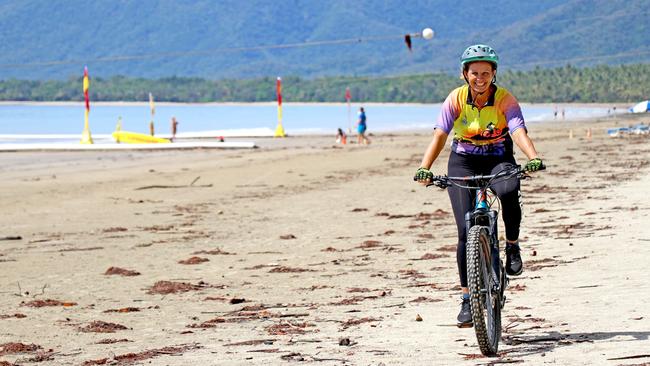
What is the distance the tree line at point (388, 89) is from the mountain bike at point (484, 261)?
107m

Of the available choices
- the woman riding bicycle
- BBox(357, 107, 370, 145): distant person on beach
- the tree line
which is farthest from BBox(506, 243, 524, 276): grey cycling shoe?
the tree line

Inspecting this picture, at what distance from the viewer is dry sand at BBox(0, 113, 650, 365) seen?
8523 mm

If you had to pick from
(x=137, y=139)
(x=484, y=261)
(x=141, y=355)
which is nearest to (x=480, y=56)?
(x=484, y=261)

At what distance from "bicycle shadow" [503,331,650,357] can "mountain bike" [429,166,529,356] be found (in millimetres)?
163

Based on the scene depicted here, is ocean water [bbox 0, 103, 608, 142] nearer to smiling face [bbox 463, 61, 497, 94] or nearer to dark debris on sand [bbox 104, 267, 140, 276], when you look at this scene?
dark debris on sand [bbox 104, 267, 140, 276]

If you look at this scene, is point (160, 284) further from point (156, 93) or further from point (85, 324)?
point (156, 93)

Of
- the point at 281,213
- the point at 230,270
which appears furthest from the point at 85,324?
the point at 281,213

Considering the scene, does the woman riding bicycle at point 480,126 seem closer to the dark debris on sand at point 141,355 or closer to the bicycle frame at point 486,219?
the bicycle frame at point 486,219

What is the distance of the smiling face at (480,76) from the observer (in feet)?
27.6

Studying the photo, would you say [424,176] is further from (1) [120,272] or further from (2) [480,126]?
(1) [120,272]

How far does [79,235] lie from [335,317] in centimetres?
750

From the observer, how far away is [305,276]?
12219 millimetres

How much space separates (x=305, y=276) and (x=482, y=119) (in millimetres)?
4083

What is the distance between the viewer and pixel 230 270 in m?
12.9
